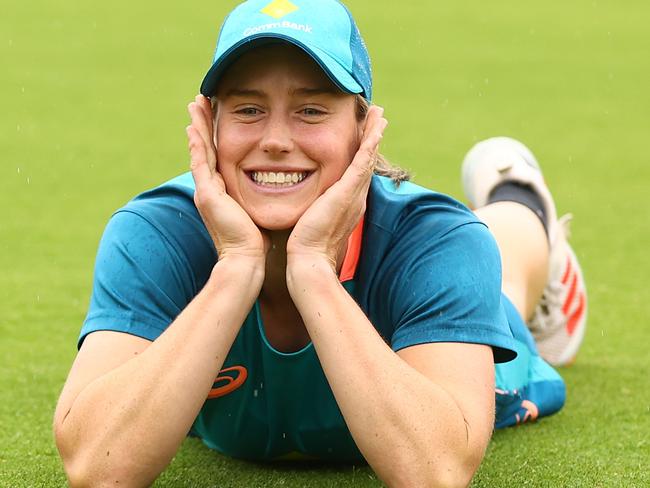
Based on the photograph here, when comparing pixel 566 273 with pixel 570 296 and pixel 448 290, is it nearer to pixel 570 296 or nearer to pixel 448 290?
pixel 570 296

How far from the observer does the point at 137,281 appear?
9.31ft

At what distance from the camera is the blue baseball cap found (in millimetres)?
2756

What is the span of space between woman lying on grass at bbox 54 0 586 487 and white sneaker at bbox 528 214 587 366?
1.57m

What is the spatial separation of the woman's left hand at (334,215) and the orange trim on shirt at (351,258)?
3.4 inches

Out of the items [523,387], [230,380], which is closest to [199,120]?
[230,380]

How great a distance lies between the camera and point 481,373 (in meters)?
2.74

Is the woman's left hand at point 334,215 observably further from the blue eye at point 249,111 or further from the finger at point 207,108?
the finger at point 207,108

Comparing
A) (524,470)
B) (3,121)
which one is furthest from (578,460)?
(3,121)

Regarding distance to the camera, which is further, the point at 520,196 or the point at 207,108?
the point at 520,196

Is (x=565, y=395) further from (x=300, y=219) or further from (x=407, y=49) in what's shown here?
(x=407, y=49)

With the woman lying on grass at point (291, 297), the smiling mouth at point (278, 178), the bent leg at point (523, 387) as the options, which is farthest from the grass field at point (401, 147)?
the smiling mouth at point (278, 178)

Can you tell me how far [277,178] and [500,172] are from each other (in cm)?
211

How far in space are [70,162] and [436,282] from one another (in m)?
6.06

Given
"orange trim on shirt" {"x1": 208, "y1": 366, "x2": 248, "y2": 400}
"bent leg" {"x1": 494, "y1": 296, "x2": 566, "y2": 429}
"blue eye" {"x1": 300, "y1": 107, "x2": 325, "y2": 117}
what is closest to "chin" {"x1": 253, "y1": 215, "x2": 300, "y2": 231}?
"blue eye" {"x1": 300, "y1": 107, "x2": 325, "y2": 117}
